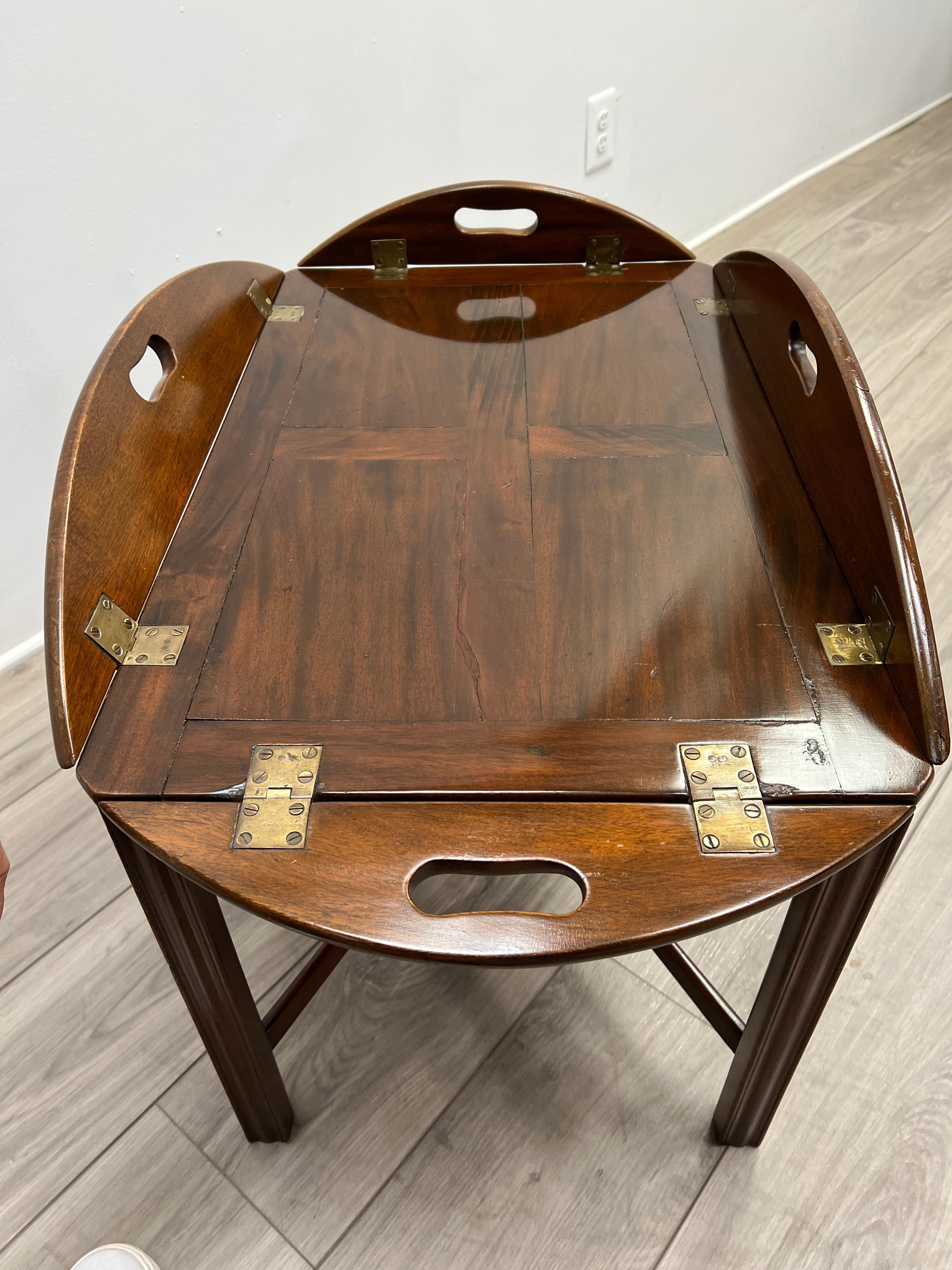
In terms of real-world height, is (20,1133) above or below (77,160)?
below

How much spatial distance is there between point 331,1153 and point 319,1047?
11cm

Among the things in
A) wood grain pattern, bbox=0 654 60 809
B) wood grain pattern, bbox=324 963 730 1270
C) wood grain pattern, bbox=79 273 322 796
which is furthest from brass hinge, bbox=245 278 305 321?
wood grain pattern, bbox=324 963 730 1270

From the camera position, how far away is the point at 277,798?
1.86 ft

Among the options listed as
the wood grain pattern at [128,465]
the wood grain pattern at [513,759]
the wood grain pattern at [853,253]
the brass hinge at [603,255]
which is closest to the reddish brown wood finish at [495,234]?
the brass hinge at [603,255]

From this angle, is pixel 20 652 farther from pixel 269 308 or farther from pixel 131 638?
pixel 131 638

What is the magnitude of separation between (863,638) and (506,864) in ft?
1.02

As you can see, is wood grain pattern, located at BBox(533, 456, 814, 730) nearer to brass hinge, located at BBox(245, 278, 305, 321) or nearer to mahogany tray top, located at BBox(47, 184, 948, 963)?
mahogany tray top, located at BBox(47, 184, 948, 963)

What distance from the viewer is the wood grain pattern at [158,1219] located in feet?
2.81

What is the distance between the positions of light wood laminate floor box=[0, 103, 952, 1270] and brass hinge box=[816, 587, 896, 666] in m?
Answer: 0.54

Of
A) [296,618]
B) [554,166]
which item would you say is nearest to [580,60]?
[554,166]

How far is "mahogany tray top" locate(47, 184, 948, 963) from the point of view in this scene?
54 cm

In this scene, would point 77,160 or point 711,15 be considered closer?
point 77,160

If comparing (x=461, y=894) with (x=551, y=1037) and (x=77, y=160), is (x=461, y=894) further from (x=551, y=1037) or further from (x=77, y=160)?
(x=77, y=160)

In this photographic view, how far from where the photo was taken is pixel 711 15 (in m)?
1.99
